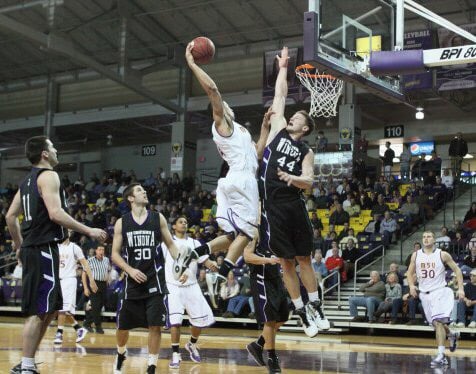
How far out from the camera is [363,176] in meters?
23.7

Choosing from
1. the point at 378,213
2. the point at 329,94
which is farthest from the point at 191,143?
the point at 329,94

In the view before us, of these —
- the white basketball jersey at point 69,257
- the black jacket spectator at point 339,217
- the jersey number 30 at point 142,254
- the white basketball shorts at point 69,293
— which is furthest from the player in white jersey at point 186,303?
the black jacket spectator at point 339,217

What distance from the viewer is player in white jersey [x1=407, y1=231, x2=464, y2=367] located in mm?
10852

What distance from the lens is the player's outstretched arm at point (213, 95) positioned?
23.4ft

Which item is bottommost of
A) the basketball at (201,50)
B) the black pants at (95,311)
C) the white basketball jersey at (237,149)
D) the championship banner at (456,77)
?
the black pants at (95,311)

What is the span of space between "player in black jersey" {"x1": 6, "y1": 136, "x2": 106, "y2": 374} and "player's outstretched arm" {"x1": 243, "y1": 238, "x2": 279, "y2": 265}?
190cm

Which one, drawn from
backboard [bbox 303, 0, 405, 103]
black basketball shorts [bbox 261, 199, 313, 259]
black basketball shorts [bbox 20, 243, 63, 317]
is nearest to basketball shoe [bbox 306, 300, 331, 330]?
black basketball shorts [bbox 261, 199, 313, 259]

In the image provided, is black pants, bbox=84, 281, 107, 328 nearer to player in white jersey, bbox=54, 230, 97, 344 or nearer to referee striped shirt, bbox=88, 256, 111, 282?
referee striped shirt, bbox=88, 256, 111, 282

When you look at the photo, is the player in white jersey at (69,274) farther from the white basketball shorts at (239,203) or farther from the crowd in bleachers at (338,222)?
the white basketball shorts at (239,203)

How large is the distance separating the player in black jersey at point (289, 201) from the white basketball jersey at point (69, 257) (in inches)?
272

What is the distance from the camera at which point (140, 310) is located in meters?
7.64

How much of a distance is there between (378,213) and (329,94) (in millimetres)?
6625

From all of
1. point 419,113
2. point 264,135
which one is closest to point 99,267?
point 264,135

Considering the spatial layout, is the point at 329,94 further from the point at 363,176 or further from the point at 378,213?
the point at 363,176
